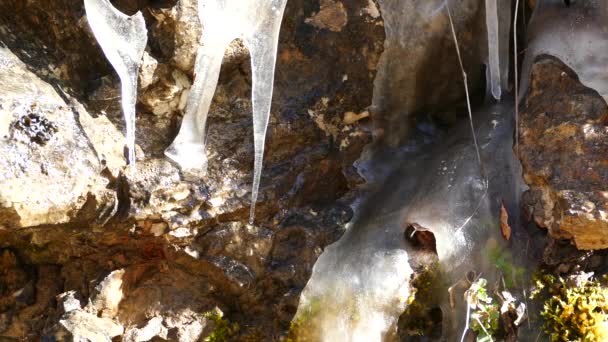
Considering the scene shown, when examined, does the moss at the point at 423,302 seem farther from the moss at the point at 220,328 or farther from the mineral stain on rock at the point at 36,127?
the mineral stain on rock at the point at 36,127

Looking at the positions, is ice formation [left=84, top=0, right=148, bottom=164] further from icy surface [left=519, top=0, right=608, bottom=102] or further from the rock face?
icy surface [left=519, top=0, right=608, bottom=102]

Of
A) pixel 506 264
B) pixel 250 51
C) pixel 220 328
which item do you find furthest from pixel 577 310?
pixel 250 51

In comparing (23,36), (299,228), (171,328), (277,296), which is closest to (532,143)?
(299,228)

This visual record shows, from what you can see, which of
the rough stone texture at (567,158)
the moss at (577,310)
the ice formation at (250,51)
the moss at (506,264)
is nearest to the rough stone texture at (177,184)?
the ice formation at (250,51)

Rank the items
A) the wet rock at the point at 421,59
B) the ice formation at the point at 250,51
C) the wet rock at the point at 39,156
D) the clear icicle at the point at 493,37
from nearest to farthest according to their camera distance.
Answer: the wet rock at the point at 39,156 → the ice formation at the point at 250,51 → the clear icicle at the point at 493,37 → the wet rock at the point at 421,59

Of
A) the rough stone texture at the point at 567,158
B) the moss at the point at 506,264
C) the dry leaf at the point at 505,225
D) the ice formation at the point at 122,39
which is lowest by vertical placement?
the moss at the point at 506,264

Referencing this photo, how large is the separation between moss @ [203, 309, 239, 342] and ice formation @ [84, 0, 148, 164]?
112 centimetres

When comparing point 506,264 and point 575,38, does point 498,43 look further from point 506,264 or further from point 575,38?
point 506,264

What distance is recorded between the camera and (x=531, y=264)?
3496mm

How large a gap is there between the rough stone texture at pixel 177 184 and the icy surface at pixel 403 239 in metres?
0.15

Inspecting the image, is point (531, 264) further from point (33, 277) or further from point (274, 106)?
point (33, 277)

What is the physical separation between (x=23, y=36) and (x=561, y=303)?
320 centimetres

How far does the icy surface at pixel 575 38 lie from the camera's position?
3539mm

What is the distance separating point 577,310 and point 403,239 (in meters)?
0.97
